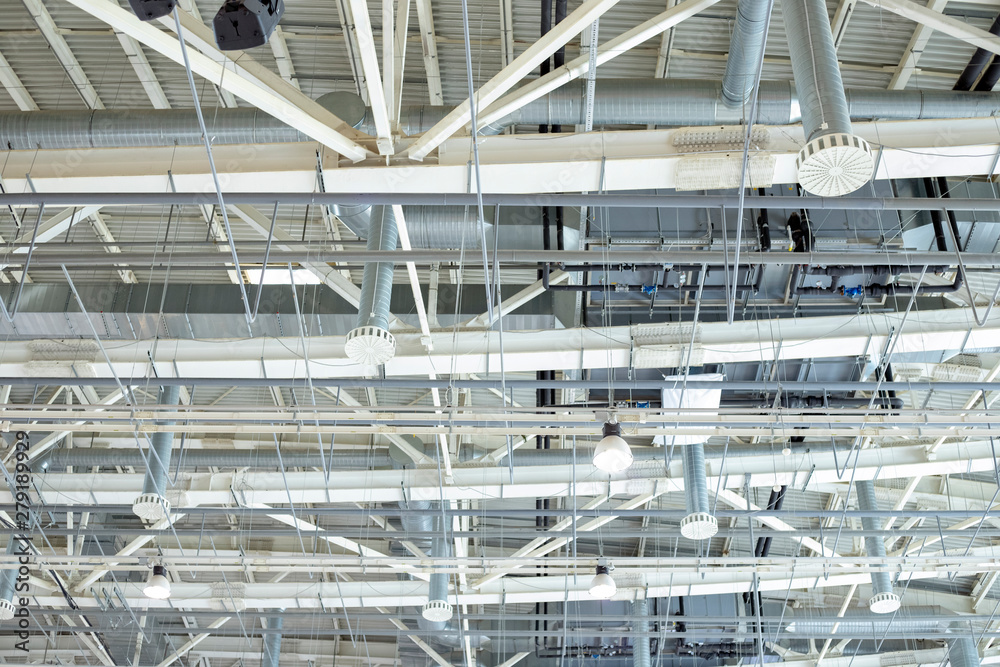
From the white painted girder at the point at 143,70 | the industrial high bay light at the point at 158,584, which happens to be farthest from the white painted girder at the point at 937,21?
the industrial high bay light at the point at 158,584

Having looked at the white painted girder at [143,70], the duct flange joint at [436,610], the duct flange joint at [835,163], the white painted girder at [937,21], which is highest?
the white painted girder at [143,70]

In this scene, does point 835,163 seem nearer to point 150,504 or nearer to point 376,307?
point 376,307

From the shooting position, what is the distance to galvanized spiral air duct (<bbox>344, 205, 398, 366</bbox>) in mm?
12023

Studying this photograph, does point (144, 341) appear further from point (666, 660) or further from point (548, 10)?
point (666, 660)

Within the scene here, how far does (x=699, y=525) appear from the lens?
1700 cm

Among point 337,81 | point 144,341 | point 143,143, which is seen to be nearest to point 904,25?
point 337,81

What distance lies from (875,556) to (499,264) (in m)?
11.1

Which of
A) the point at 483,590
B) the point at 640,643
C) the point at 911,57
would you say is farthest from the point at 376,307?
the point at 640,643

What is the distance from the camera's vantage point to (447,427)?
590 inches

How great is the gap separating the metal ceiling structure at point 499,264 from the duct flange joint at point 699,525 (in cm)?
7

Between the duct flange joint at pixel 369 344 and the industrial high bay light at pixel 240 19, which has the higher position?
the duct flange joint at pixel 369 344

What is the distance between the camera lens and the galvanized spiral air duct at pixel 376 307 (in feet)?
39.4

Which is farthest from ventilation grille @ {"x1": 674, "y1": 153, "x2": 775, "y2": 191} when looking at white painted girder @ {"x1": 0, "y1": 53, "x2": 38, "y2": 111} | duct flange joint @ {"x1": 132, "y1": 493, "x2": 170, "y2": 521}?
duct flange joint @ {"x1": 132, "y1": 493, "x2": 170, "y2": 521}

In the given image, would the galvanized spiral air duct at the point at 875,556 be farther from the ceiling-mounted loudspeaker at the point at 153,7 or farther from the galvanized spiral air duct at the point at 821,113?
the ceiling-mounted loudspeaker at the point at 153,7
